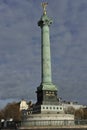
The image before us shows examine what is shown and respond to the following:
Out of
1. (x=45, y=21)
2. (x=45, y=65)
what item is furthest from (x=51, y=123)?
(x=45, y=21)

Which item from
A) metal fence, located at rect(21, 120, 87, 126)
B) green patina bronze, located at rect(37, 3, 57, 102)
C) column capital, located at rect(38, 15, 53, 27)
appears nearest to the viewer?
metal fence, located at rect(21, 120, 87, 126)

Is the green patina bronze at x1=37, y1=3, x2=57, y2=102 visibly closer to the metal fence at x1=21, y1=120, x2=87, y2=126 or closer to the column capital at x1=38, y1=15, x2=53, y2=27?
the column capital at x1=38, y1=15, x2=53, y2=27

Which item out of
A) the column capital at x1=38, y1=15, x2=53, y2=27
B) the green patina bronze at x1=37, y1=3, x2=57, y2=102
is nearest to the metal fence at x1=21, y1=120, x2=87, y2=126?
the green patina bronze at x1=37, y1=3, x2=57, y2=102

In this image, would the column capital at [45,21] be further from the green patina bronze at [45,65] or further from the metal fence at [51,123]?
the metal fence at [51,123]

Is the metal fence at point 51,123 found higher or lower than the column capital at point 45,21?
lower

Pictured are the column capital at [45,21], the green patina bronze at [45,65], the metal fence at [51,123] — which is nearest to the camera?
the metal fence at [51,123]

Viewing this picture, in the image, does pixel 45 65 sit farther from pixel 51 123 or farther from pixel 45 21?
pixel 51 123

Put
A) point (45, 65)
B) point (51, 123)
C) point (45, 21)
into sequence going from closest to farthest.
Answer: point (51, 123) → point (45, 65) → point (45, 21)

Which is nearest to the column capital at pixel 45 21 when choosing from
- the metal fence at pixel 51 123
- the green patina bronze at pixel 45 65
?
the green patina bronze at pixel 45 65

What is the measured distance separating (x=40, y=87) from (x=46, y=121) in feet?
34.0

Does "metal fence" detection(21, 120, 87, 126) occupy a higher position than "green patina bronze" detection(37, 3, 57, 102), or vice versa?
"green patina bronze" detection(37, 3, 57, 102)

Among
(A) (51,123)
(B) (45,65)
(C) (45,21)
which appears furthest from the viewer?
(C) (45,21)

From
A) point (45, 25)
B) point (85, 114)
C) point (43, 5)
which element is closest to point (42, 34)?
point (45, 25)

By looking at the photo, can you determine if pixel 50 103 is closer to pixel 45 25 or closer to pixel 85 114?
pixel 45 25
